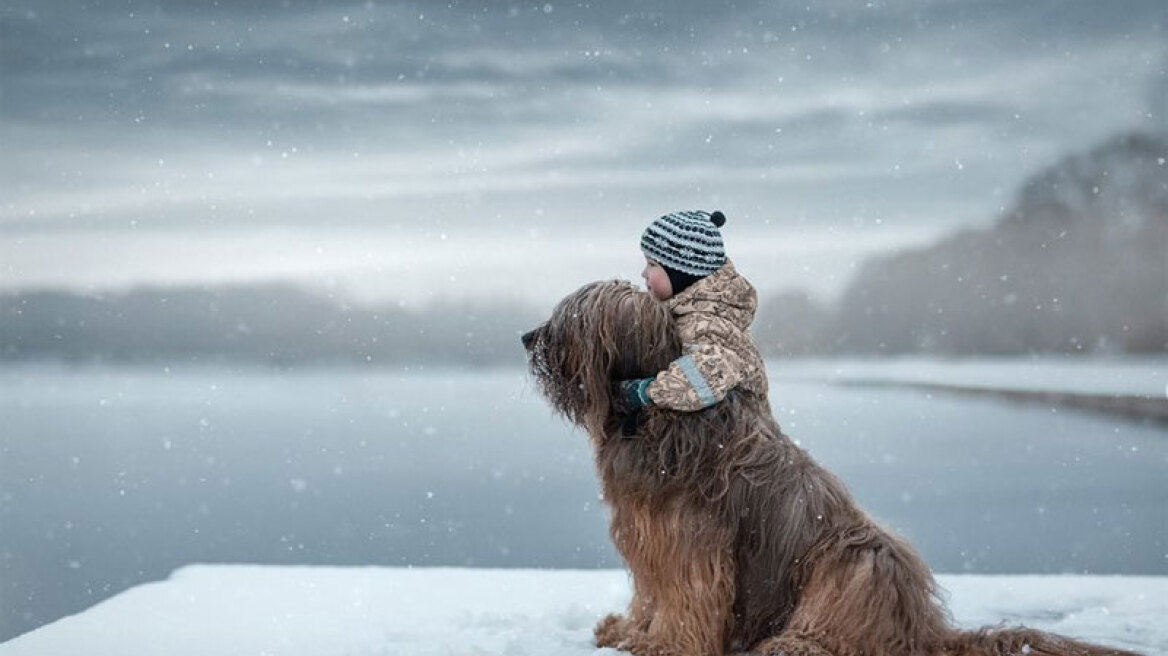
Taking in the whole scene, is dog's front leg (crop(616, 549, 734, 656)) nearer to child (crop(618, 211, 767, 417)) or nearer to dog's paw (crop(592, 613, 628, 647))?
dog's paw (crop(592, 613, 628, 647))

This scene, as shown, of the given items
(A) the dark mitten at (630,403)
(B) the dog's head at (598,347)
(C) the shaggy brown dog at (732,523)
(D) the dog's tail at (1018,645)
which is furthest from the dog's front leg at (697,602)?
(D) the dog's tail at (1018,645)

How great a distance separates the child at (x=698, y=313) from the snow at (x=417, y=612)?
1.40 meters

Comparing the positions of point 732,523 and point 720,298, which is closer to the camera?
point 732,523

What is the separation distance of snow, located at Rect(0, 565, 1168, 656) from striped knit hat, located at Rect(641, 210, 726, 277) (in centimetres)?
186

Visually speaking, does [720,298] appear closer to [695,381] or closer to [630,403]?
[695,381]

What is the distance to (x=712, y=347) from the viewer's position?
4.73 m

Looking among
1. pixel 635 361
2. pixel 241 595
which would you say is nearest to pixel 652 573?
pixel 635 361

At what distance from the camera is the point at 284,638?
612cm

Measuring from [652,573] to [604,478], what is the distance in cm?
49

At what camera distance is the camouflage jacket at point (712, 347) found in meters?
4.66

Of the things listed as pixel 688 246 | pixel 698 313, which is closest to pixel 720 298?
pixel 698 313

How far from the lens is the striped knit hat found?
4.97 m

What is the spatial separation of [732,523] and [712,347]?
792 mm

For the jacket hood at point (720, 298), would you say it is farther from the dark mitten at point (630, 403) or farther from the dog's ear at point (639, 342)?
the dark mitten at point (630, 403)
